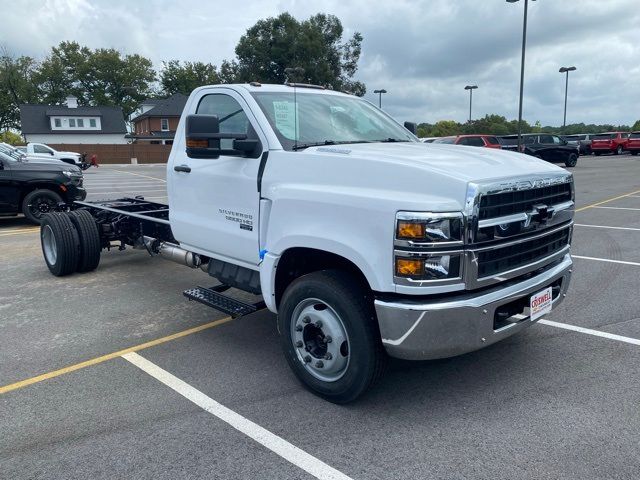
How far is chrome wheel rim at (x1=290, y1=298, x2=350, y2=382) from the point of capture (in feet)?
11.2

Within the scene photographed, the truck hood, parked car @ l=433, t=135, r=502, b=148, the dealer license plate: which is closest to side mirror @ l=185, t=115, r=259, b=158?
the truck hood

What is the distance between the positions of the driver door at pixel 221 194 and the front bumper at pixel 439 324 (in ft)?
4.65

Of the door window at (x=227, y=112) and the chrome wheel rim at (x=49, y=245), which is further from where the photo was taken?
the chrome wheel rim at (x=49, y=245)

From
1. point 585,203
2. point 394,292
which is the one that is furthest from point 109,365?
point 585,203

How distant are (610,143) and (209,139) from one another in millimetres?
43804

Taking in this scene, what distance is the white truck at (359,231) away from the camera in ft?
9.98

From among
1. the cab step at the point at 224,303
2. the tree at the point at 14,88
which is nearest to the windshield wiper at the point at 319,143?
the cab step at the point at 224,303

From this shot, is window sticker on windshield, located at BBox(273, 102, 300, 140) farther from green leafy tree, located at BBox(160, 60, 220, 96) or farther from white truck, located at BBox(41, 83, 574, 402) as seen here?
Result: green leafy tree, located at BBox(160, 60, 220, 96)

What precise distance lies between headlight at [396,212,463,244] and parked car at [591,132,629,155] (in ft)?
144

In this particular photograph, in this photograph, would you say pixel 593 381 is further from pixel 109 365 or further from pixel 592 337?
pixel 109 365

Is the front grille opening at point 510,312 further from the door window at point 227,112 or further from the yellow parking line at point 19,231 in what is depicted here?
the yellow parking line at point 19,231

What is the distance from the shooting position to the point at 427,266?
2992 millimetres

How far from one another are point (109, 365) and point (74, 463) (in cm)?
135

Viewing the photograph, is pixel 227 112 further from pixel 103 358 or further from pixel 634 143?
pixel 634 143
